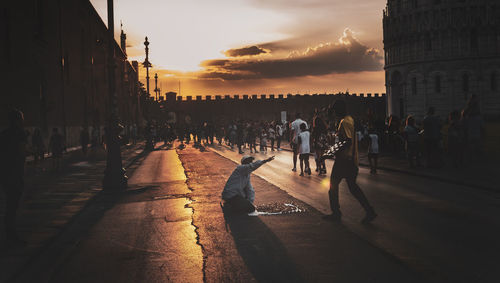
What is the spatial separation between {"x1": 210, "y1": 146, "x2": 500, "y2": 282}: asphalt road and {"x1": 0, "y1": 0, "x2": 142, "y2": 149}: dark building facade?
618 inches

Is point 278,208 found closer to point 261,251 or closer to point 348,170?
point 348,170

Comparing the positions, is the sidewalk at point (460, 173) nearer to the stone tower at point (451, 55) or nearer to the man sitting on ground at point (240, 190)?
the man sitting on ground at point (240, 190)

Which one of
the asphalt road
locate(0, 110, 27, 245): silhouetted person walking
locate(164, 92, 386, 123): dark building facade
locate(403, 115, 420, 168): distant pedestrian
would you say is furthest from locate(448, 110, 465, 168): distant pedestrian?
locate(164, 92, 386, 123): dark building facade

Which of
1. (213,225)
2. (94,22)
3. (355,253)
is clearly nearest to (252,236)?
(213,225)

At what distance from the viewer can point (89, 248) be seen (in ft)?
21.7

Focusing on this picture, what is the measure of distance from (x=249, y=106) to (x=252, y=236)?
10155cm

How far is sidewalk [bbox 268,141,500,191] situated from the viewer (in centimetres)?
1223

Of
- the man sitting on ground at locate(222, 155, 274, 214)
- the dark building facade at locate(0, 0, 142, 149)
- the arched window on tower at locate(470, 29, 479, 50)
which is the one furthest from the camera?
the arched window on tower at locate(470, 29, 479, 50)

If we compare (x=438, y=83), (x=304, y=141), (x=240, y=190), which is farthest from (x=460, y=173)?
(x=438, y=83)

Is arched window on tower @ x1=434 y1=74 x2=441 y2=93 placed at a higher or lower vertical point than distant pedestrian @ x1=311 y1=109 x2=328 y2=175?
higher

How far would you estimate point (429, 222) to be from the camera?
778cm

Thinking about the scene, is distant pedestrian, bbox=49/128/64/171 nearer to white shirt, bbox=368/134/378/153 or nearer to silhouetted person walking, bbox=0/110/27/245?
white shirt, bbox=368/134/378/153

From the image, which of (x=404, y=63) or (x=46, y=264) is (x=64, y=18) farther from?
(x=404, y=63)

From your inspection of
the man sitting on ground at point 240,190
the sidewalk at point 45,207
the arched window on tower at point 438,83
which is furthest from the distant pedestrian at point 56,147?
the arched window on tower at point 438,83
